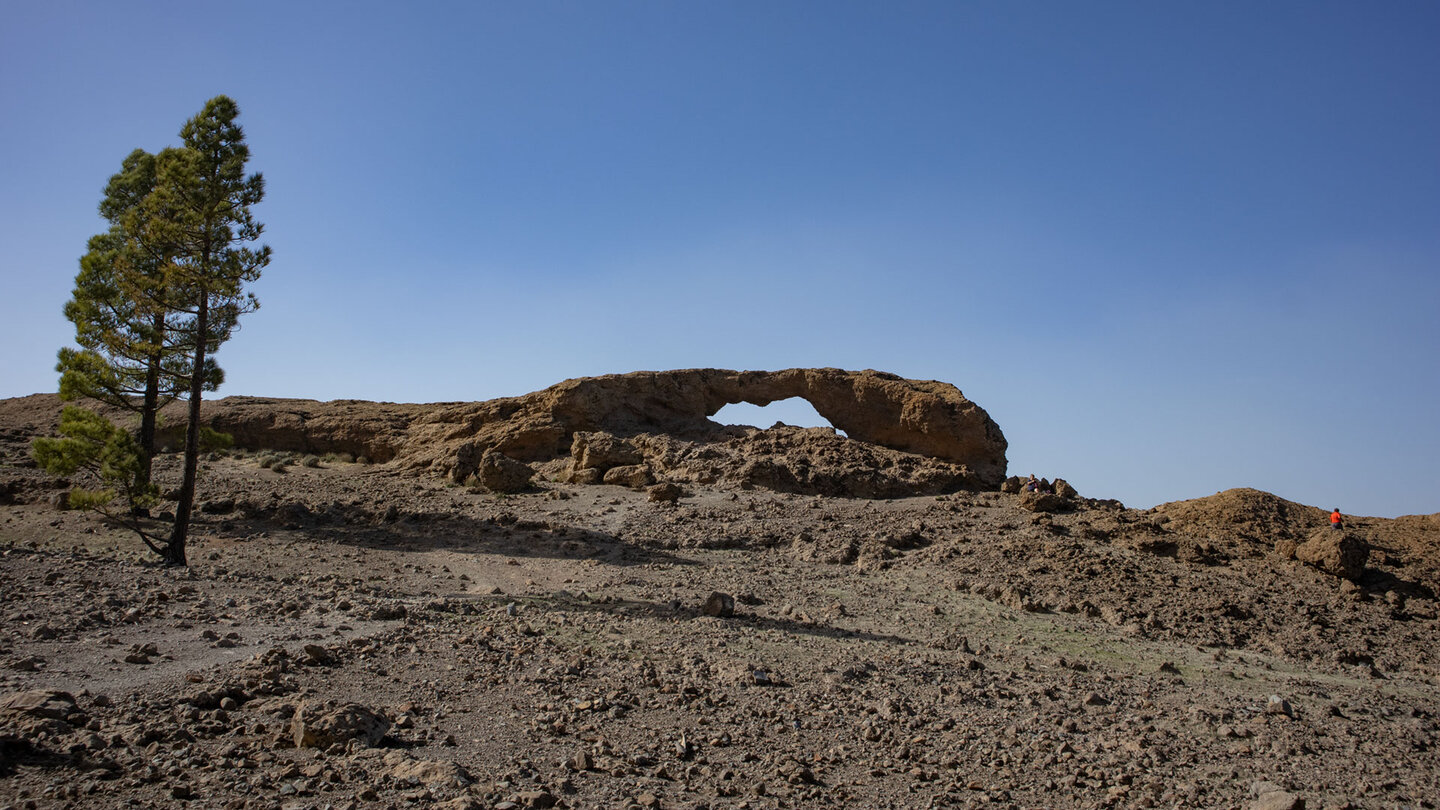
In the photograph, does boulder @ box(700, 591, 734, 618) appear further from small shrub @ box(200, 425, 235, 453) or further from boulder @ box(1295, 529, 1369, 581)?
boulder @ box(1295, 529, 1369, 581)

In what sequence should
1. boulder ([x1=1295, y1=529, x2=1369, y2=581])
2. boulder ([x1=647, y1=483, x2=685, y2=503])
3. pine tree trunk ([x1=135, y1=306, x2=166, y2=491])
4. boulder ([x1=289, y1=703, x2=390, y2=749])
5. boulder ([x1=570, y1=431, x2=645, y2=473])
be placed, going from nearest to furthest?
boulder ([x1=289, y1=703, x2=390, y2=749]), boulder ([x1=1295, y1=529, x2=1369, y2=581]), pine tree trunk ([x1=135, y1=306, x2=166, y2=491]), boulder ([x1=647, y1=483, x2=685, y2=503]), boulder ([x1=570, y1=431, x2=645, y2=473])

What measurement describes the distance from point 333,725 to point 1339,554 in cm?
1491

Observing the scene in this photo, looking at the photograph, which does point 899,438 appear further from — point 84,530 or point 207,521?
point 84,530

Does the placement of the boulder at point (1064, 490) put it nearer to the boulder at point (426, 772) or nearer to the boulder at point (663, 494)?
the boulder at point (663, 494)

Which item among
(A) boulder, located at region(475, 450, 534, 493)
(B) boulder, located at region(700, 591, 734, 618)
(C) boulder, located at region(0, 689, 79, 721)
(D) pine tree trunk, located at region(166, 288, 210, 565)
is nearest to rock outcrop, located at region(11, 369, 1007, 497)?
(A) boulder, located at region(475, 450, 534, 493)

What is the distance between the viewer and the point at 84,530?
14883 millimetres

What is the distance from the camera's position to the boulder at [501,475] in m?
18.2

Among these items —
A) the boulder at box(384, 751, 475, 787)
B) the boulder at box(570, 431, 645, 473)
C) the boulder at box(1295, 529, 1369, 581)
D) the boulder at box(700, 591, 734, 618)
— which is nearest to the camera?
the boulder at box(384, 751, 475, 787)

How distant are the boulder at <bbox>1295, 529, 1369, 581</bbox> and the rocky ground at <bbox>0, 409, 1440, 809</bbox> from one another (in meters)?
0.22

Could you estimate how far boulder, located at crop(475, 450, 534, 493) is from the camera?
18.2 m

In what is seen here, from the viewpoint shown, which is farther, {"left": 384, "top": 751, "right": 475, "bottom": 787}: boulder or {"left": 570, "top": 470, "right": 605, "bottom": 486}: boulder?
{"left": 570, "top": 470, "right": 605, "bottom": 486}: boulder

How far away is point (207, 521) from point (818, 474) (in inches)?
483

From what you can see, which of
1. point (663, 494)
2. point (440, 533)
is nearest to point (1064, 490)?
point (663, 494)

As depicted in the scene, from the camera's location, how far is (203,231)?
528 inches
